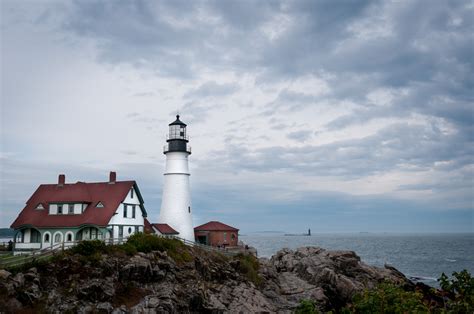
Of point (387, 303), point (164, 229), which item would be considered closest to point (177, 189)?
point (164, 229)

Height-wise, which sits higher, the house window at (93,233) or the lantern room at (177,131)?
the lantern room at (177,131)

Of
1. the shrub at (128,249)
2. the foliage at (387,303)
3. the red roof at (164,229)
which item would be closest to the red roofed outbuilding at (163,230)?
the red roof at (164,229)

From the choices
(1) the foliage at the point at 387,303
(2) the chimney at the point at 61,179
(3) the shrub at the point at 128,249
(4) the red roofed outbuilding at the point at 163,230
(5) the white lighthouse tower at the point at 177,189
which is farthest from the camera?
(5) the white lighthouse tower at the point at 177,189

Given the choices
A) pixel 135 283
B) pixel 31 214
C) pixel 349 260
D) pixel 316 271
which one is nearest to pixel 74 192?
pixel 31 214

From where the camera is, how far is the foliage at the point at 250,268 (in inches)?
1326

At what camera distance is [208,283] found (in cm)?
3061

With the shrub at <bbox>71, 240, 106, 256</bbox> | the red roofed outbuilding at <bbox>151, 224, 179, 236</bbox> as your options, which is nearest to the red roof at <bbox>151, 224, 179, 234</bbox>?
the red roofed outbuilding at <bbox>151, 224, 179, 236</bbox>

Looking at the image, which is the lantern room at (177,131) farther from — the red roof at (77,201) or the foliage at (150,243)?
the foliage at (150,243)

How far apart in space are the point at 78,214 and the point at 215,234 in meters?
15.2

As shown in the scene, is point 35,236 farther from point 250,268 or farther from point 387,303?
point 387,303

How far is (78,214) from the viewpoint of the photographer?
36.8m

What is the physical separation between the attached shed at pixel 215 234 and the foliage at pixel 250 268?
408 inches

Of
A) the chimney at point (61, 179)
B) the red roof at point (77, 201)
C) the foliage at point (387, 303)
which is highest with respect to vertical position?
the chimney at point (61, 179)

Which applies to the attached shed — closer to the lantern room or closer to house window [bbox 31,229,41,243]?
the lantern room
